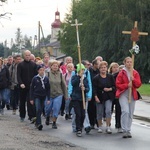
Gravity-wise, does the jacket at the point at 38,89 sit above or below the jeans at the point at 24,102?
above

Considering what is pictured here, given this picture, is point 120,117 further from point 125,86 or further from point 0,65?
point 0,65

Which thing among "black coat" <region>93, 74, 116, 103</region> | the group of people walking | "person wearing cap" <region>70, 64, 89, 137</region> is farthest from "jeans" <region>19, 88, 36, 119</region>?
"black coat" <region>93, 74, 116, 103</region>

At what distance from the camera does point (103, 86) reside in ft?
40.8

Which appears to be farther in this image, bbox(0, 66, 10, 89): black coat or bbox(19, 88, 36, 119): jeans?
bbox(0, 66, 10, 89): black coat

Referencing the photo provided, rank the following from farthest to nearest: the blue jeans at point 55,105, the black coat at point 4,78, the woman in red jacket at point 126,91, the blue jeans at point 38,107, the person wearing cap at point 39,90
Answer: the black coat at point 4,78 → the blue jeans at point 55,105 → the person wearing cap at point 39,90 → the blue jeans at point 38,107 → the woman in red jacket at point 126,91

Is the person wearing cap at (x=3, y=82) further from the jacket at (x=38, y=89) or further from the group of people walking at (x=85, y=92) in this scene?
the jacket at (x=38, y=89)

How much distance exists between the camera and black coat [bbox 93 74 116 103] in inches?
488

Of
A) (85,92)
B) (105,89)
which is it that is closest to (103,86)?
(105,89)

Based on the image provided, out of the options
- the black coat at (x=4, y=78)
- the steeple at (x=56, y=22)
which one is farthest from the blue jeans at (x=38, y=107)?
→ the steeple at (x=56, y=22)

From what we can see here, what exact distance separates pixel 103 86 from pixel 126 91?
773 millimetres

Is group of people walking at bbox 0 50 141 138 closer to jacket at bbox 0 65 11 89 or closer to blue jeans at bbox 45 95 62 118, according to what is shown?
blue jeans at bbox 45 95 62 118

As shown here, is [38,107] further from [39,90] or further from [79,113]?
[79,113]

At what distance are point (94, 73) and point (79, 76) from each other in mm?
1078

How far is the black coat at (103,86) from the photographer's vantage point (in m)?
12.4
